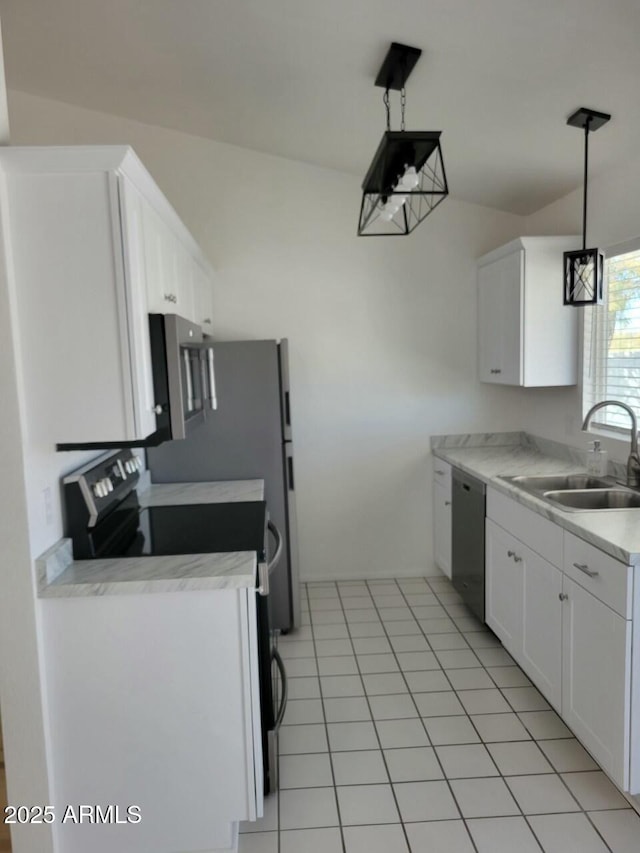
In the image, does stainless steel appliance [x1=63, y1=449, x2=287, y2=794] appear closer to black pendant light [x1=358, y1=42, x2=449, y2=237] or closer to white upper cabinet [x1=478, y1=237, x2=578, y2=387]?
black pendant light [x1=358, y1=42, x2=449, y2=237]

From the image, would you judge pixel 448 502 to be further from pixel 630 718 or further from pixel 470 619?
pixel 630 718

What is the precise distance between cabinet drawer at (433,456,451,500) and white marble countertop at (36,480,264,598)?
2.02m

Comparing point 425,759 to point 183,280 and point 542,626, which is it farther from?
point 183,280

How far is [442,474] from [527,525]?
50.5 inches

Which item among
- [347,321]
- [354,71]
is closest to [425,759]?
[347,321]

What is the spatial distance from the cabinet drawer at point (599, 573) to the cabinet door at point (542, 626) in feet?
0.47

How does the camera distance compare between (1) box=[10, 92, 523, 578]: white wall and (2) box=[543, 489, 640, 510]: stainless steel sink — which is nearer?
(2) box=[543, 489, 640, 510]: stainless steel sink

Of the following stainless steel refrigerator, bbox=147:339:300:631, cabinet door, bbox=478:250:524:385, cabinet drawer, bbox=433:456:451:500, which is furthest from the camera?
cabinet drawer, bbox=433:456:451:500

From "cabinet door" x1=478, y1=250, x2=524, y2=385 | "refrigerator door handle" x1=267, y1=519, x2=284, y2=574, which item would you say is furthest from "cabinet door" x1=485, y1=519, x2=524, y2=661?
A: "refrigerator door handle" x1=267, y1=519, x2=284, y2=574

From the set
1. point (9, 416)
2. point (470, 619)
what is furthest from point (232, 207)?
point (470, 619)

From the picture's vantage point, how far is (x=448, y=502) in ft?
12.3

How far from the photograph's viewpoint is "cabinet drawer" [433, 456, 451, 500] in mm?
3730

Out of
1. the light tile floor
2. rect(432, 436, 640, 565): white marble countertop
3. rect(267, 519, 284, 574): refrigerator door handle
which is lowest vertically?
the light tile floor

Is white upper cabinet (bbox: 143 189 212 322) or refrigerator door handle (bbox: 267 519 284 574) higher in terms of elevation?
white upper cabinet (bbox: 143 189 212 322)
